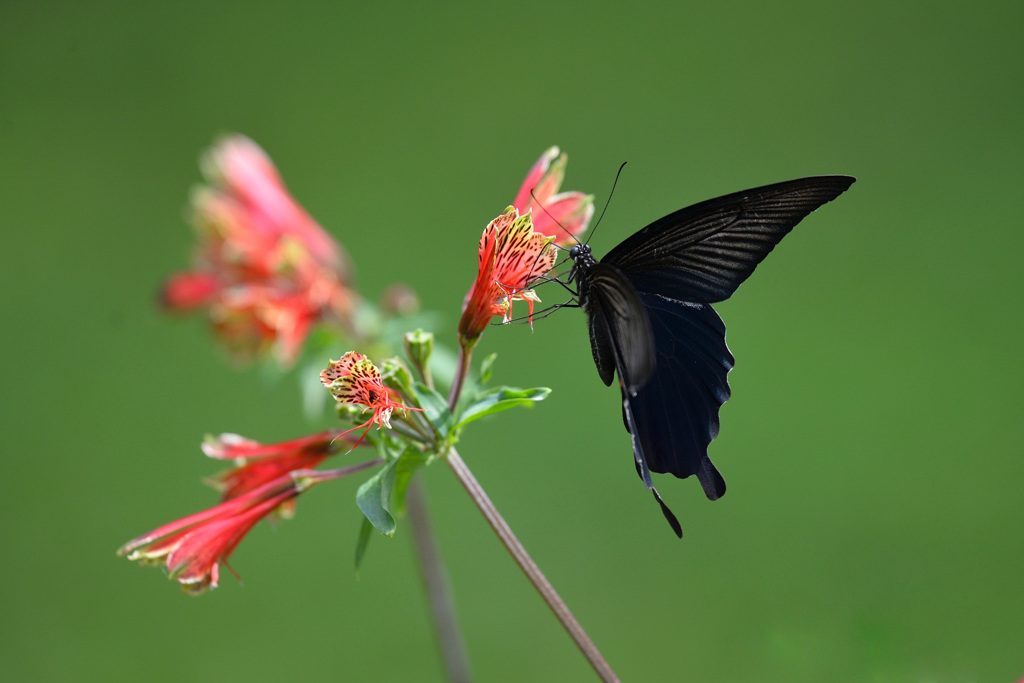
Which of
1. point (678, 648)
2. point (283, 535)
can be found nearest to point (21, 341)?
point (283, 535)

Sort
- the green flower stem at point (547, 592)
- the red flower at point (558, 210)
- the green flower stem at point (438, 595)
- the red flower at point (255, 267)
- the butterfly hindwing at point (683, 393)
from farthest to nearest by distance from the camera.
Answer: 1. the red flower at point (255, 267)
2. the green flower stem at point (438, 595)
3. the red flower at point (558, 210)
4. the butterfly hindwing at point (683, 393)
5. the green flower stem at point (547, 592)

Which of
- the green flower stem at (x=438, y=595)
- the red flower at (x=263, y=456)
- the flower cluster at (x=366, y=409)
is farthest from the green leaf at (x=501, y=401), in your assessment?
the green flower stem at (x=438, y=595)

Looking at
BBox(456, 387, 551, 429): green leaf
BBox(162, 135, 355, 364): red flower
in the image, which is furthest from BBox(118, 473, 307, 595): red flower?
BBox(162, 135, 355, 364): red flower

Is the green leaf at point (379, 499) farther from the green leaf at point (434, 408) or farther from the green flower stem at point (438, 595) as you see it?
the green flower stem at point (438, 595)

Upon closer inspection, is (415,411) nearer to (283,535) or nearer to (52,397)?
(283,535)

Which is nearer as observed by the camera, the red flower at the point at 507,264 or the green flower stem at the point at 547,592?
the green flower stem at the point at 547,592

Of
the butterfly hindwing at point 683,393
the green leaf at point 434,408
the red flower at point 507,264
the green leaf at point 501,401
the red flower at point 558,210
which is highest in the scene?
the red flower at point 558,210

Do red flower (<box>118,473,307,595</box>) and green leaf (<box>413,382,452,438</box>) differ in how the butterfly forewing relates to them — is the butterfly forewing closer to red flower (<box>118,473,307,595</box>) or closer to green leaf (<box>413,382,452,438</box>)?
green leaf (<box>413,382,452,438</box>)
